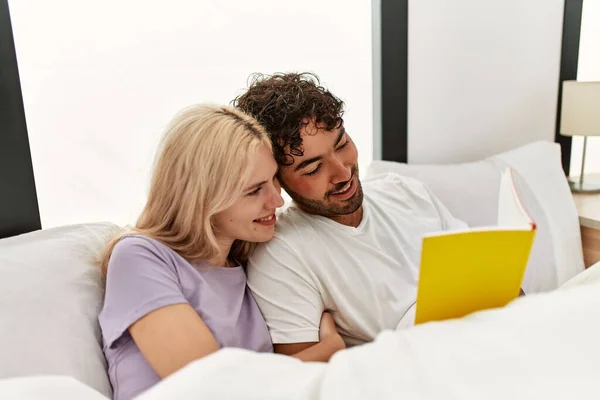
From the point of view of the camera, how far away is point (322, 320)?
1131mm

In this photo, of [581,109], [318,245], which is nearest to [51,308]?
[318,245]

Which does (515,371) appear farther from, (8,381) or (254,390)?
(8,381)

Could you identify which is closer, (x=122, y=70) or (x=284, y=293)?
(x=284, y=293)

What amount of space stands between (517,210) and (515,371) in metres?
0.24

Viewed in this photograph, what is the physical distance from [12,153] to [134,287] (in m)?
0.53

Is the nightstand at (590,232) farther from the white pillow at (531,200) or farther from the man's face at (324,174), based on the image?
the man's face at (324,174)

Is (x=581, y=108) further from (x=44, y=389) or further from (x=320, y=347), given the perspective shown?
(x=44, y=389)

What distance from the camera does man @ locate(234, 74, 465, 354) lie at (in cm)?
111

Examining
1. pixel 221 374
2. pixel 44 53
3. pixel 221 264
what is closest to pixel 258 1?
pixel 44 53

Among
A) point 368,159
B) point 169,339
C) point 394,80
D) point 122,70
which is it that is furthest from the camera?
point 368,159

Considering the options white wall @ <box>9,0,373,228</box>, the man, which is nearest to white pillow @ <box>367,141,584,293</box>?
the man

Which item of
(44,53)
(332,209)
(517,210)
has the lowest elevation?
(332,209)

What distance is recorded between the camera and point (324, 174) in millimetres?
1172

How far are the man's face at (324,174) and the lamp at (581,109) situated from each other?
41.3 inches
